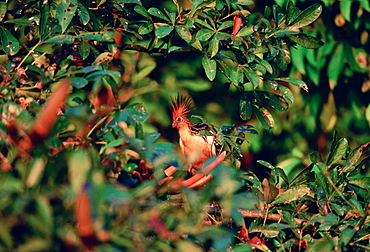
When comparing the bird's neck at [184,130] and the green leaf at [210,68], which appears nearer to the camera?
the green leaf at [210,68]

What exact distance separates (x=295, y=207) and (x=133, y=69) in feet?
1.44

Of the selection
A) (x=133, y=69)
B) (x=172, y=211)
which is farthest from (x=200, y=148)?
(x=172, y=211)

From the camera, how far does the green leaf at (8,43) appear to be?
89cm

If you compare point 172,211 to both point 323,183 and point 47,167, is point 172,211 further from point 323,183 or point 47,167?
point 323,183

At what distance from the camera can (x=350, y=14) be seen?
201 centimetres

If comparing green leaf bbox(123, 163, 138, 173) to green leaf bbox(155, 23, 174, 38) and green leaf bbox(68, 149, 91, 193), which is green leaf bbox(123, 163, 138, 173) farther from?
green leaf bbox(155, 23, 174, 38)

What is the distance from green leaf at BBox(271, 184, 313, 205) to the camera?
2.82 feet

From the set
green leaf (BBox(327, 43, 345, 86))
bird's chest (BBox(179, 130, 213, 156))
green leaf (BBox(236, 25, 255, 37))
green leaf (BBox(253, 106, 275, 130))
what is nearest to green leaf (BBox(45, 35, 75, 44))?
green leaf (BBox(236, 25, 255, 37))

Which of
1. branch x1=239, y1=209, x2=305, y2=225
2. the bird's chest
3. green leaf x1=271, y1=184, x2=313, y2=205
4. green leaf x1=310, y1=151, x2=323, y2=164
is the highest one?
green leaf x1=310, y1=151, x2=323, y2=164

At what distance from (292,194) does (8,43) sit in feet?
2.05

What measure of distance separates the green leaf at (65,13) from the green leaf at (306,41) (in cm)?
49

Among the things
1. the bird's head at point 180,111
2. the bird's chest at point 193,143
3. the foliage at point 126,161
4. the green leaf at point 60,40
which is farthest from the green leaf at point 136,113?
the bird's head at point 180,111

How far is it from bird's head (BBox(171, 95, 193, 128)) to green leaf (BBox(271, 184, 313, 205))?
58 centimetres

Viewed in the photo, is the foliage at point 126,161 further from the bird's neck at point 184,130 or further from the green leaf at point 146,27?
the bird's neck at point 184,130
